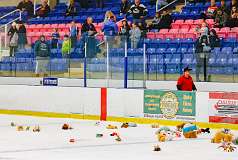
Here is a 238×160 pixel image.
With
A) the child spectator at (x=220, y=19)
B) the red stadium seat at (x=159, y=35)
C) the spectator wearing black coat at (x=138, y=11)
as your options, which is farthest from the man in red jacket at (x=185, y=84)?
the spectator wearing black coat at (x=138, y=11)

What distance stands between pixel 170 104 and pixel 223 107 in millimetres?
1277

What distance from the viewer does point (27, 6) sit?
26.1 metres

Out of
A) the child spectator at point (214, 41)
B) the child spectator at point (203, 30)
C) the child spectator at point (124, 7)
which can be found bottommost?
the child spectator at point (214, 41)

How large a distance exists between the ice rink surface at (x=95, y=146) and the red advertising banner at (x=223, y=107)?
3.11ft

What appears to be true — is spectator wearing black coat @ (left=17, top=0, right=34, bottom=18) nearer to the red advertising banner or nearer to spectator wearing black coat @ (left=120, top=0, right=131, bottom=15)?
spectator wearing black coat @ (left=120, top=0, right=131, bottom=15)

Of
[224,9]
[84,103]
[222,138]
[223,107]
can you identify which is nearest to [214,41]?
[223,107]

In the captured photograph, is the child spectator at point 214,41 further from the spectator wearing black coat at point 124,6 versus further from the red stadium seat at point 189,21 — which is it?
the spectator wearing black coat at point 124,6

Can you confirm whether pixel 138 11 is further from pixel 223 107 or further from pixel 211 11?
pixel 223 107

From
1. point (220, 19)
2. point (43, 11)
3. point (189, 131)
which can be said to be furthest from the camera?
point (43, 11)

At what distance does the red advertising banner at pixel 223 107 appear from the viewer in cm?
1267

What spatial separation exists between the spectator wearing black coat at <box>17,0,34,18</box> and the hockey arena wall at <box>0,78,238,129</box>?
30.6ft

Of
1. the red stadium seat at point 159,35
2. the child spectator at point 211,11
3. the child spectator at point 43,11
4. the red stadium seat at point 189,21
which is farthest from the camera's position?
the child spectator at point 43,11

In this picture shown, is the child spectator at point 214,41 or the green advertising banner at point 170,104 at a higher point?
the child spectator at point 214,41

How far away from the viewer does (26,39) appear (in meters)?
17.2
